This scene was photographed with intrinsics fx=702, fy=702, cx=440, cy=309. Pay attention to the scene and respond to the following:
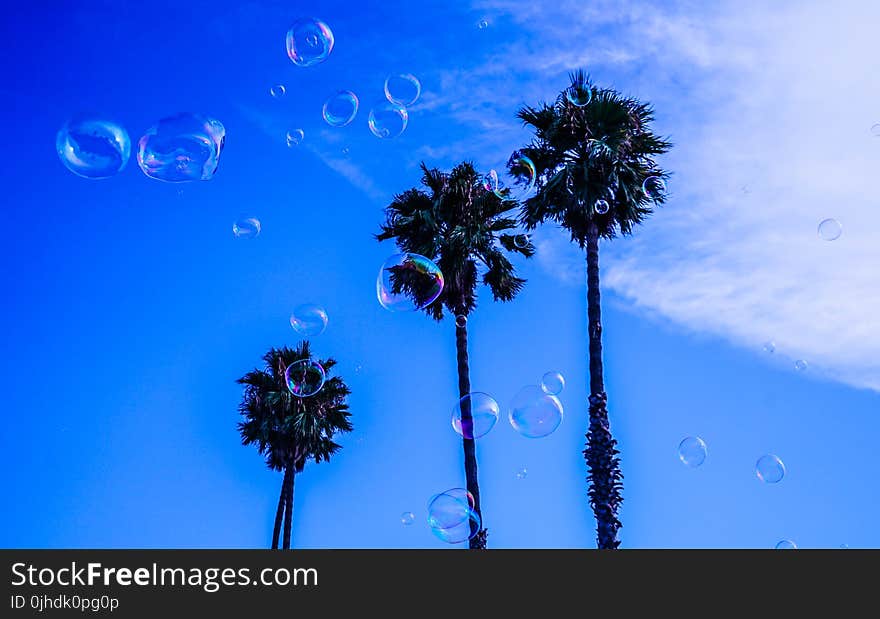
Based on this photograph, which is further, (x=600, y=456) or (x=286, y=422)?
(x=286, y=422)

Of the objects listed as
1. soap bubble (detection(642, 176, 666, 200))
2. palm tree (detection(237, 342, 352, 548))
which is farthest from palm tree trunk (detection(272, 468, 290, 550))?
soap bubble (detection(642, 176, 666, 200))

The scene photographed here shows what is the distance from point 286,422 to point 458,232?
11229mm

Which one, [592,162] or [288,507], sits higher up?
[592,162]

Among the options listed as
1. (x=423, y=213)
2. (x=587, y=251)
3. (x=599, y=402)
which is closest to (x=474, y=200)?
(x=423, y=213)

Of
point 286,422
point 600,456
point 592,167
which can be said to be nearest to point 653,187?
point 592,167

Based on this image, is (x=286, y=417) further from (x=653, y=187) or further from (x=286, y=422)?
(x=653, y=187)

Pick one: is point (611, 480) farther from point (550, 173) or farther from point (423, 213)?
point (423, 213)

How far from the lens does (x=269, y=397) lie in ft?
86.1

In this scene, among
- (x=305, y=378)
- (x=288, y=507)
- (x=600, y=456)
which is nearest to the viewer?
(x=600, y=456)

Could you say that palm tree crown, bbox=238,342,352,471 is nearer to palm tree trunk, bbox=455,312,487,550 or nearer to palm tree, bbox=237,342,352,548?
palm tree, bbox=237,342,352,548

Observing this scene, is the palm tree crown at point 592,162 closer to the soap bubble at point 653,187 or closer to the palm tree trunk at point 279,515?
the soap bubble at point 653,187

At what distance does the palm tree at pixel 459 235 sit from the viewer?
19.1m

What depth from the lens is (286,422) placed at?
26109 millimetres

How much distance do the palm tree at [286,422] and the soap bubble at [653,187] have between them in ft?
49.3
